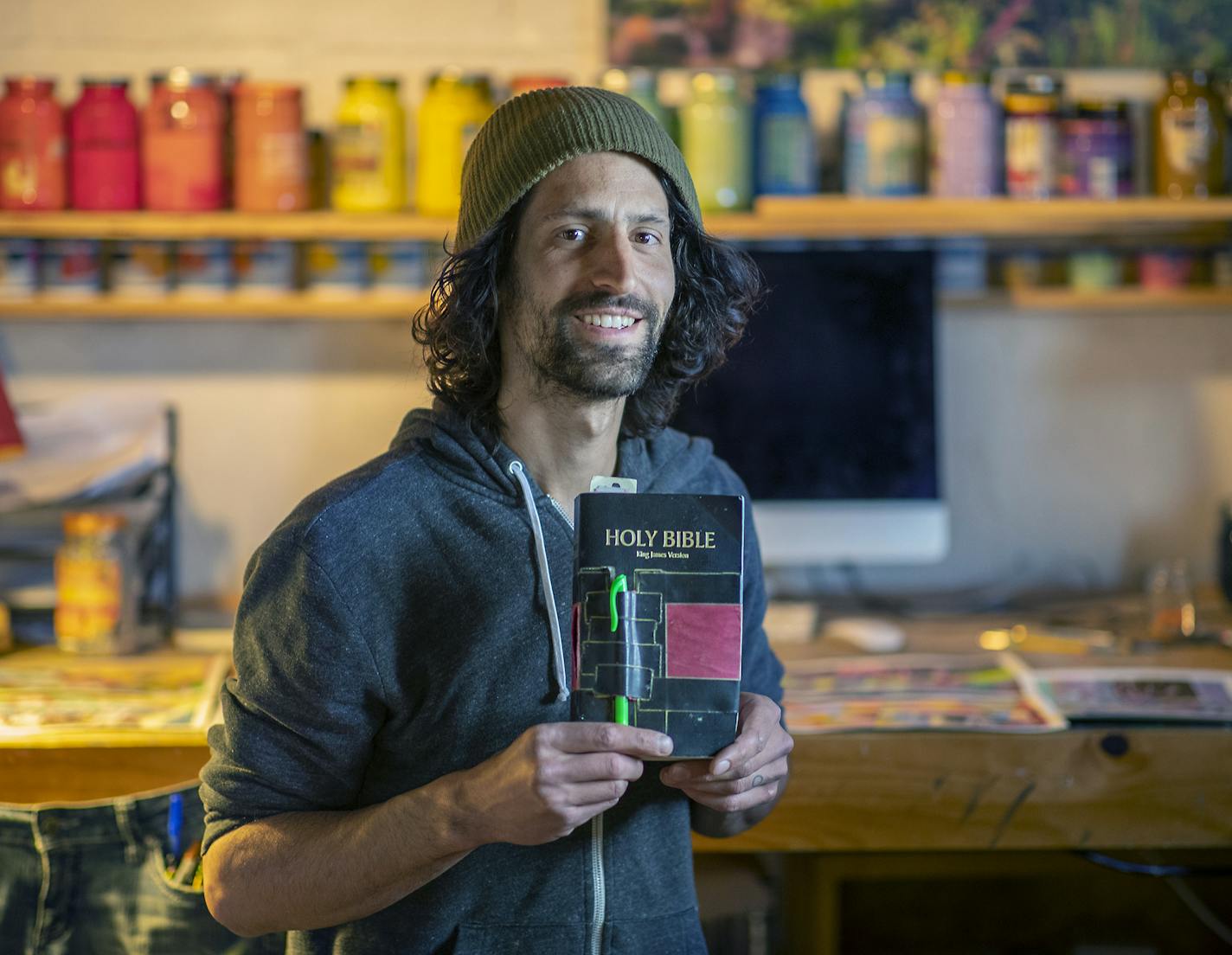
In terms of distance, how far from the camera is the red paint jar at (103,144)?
1980 mm

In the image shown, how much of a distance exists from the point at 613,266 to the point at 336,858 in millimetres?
463

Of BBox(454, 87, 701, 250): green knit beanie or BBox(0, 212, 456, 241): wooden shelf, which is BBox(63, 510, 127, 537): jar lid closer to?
BBox(0, 212, 456, 241): wooden shelf

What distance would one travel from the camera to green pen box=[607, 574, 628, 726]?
0.88 m

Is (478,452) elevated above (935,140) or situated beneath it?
situated beneath

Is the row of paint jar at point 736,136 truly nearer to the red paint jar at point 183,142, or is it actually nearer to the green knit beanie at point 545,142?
the red paint jar at point 183,142

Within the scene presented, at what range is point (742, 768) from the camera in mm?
911

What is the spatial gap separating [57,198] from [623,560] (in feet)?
4.80

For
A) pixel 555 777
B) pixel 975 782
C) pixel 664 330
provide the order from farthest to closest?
pixel 975 782, pixel 664 330, pixel 555 777

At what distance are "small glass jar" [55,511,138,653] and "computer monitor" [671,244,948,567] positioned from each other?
870mm

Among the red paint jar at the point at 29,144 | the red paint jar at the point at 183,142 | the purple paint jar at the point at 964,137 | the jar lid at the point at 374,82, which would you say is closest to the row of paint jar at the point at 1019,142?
the purple paint jar at the point at 964,137

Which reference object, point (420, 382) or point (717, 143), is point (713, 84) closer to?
point (717, 143)

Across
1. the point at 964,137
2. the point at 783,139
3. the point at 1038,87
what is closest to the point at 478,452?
the point at 783,139

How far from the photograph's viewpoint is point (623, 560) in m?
0.91

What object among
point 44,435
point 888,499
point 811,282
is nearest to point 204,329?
point 44,435
